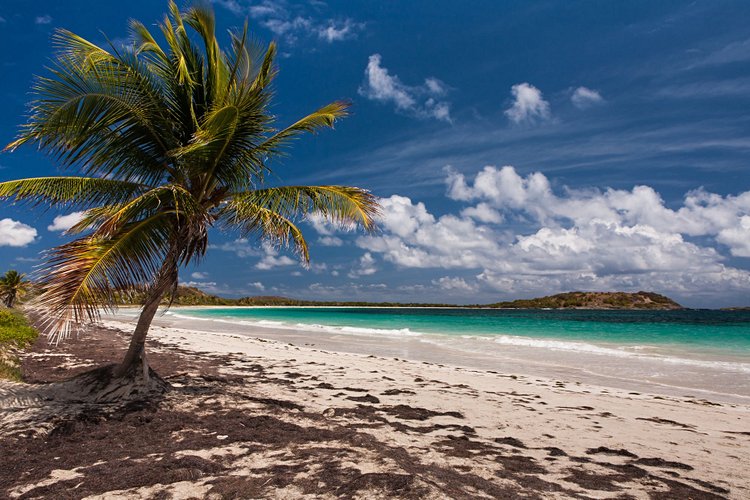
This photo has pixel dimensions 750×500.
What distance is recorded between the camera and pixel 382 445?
5.02m

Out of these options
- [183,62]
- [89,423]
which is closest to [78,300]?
[89,423]

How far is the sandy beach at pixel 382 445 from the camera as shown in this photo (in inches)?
153

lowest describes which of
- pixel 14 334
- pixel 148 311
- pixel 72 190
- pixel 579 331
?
pixel 579 331

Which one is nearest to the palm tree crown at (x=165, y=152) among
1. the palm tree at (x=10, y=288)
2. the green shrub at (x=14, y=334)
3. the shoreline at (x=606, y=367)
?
the shoreline at (x=606, y=367)

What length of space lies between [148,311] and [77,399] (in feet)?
5.53

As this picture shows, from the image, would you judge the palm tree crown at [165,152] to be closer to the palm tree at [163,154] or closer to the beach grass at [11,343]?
the palm tree at [163,154]

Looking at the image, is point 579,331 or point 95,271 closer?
point 95,271

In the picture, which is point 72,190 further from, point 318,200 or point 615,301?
point 615,301

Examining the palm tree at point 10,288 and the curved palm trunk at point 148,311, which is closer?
the curved palm trunk at point 148,311

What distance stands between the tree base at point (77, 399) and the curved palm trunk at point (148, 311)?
0.13ft

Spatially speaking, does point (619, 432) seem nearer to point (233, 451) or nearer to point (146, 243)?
point (233, 451)

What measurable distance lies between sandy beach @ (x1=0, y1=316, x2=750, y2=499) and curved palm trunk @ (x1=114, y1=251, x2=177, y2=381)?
87 centimetres

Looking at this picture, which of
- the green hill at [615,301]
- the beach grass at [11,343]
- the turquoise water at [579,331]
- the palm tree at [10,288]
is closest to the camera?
the beach grass at [11,343]

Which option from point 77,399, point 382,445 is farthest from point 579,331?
point 77,399
